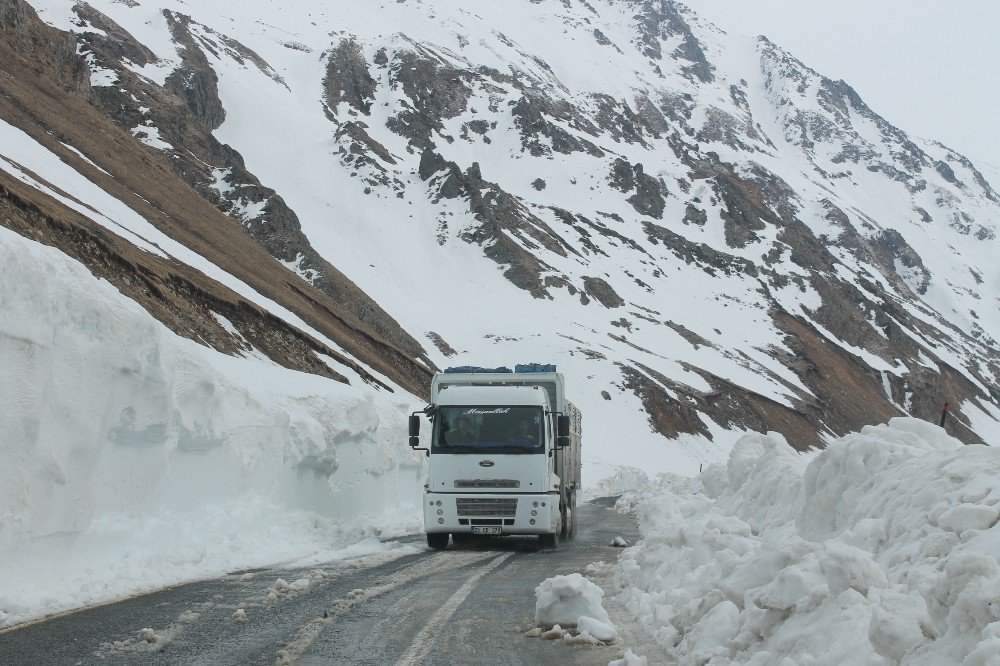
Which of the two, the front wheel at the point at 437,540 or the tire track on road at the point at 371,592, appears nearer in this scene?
the tire track on road at the point at 371,592

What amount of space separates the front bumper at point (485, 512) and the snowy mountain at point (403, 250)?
2.44 metres

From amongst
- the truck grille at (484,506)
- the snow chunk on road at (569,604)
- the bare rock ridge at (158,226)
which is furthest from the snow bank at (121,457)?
the bare rock ridge at (158,226)

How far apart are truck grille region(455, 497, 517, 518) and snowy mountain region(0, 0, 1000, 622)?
2.88 m

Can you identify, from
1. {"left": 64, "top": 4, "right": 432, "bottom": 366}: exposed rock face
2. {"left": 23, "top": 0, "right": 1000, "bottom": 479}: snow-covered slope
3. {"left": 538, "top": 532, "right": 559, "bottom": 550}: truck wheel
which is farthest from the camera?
{"left": 23, "top": 0, "right": 1000, "bottom": 479}: snow-covered slope

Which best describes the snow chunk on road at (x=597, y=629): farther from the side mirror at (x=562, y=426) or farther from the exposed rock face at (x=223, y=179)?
the exposed rock face at (x=223, y=179)

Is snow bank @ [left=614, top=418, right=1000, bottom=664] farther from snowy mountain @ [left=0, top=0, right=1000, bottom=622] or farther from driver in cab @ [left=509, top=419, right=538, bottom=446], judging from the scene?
snowy mountain @ [left=0, top=0, right=1000, bottom=622]

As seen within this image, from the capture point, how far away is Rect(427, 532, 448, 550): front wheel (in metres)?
16.6

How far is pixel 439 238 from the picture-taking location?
340ft

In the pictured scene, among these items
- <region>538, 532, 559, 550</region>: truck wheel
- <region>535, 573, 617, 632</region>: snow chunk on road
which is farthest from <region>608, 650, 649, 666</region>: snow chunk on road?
<region>538, 532, 559, 550</region>: truck wheel

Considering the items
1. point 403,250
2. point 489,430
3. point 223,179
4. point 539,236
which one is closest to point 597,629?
point 489,430

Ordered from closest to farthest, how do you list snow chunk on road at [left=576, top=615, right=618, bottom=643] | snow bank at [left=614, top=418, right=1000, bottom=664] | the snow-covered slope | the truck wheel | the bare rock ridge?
1. snow bank at [left=614, top=418, right=1000, bottom=664]
2. snow chunk on road at [left=576, top=615, right=618, bottom=643]
3. the truck wheel
4. the bare rock ridge
5. the snow-covered slope

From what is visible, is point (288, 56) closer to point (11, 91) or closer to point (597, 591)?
point (11, 91)

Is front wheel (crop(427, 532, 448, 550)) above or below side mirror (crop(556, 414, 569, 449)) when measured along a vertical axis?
below

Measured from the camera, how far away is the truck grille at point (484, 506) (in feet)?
54.1
